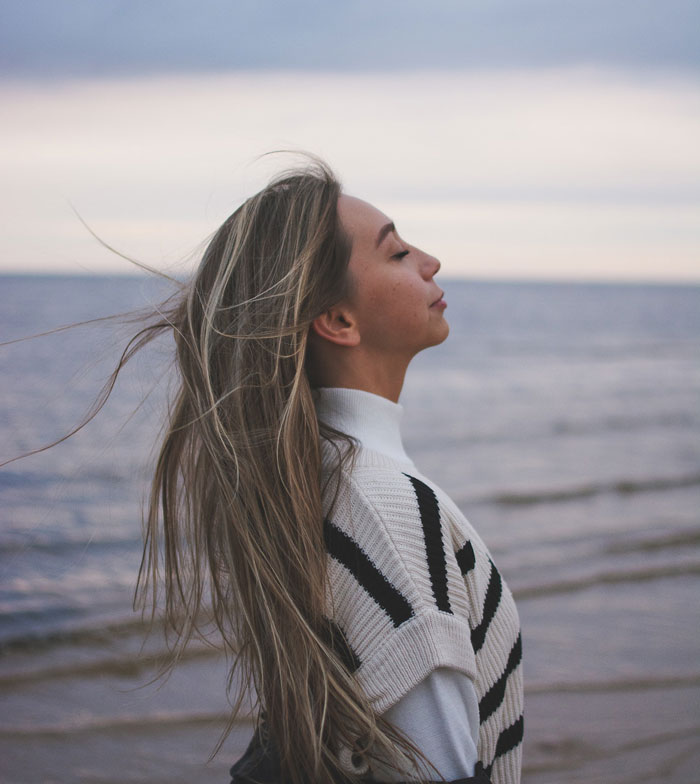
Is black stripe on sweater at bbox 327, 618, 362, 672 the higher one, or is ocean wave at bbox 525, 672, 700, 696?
black stripe on sweater at bbox 327, 618, 362, 672

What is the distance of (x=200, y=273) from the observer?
2.00 m

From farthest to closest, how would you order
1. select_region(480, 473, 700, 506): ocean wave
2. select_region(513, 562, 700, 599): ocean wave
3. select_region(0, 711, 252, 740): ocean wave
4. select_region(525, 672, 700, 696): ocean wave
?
1. select_region(480, 473, 700, 506): ocean wave
2. select_region(513, 562, 700, 599): ocean wave
3. select_region(525, 672, 700, 696): ocean wave
4. select_region(0, 711, 252, 740): ocean wave

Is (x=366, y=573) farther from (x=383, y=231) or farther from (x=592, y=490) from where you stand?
(x=592, y=490)

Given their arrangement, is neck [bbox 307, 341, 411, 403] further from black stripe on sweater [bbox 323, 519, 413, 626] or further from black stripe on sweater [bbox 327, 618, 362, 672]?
black stripe on sweater [bbox 327, 618, 362, 672]

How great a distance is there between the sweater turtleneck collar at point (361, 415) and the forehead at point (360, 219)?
38cm

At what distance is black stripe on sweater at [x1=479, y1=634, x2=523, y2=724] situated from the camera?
170 cm

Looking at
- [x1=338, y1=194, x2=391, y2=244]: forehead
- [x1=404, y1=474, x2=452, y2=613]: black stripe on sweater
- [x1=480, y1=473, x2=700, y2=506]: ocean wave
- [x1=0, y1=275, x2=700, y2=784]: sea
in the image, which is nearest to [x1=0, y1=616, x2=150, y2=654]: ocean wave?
[x1=0, y1=275, x2=700, y2=784]: sea

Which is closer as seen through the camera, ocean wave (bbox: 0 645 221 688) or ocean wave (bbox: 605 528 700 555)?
ocean wave (bbox: 0 645 221 688)

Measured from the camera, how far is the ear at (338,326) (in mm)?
1898

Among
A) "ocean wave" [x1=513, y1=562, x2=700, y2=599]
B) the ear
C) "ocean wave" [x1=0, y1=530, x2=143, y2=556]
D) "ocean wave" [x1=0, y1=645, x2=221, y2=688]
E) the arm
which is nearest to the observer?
the arm

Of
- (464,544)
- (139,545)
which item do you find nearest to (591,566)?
(139,545)

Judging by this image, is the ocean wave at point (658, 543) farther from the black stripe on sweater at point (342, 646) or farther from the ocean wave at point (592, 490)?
the black stripe on sweater at point (342, 646)

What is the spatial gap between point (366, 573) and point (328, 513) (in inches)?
6.8

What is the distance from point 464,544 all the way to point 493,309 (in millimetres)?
51883
